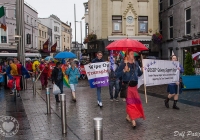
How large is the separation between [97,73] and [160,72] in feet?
7.43

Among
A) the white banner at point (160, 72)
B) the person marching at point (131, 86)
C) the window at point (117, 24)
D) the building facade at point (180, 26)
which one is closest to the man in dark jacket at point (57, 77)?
the white banner at point (160, 72)

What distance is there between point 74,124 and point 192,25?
1485cm

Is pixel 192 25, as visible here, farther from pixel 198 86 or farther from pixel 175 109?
pixel 175 109

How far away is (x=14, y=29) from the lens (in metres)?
44.7

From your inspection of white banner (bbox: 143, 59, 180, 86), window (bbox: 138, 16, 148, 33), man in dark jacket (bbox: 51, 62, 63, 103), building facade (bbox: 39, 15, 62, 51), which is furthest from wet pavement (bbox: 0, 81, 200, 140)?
building facade (bbox: 39, 15, 62, 51)

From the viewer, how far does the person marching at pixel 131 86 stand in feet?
23.0

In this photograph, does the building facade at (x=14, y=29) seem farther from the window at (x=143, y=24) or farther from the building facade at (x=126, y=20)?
the window at (x=143, y=24)

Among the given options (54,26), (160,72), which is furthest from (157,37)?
(54,26)

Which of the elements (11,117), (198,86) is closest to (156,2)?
(198,86)

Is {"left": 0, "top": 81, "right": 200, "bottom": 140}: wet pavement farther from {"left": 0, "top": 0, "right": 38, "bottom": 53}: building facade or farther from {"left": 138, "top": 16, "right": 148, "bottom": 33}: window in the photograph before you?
{"left": 0, "top": 0, "right": 38, "bottom": 53}: building facade

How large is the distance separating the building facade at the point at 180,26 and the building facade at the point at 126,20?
0.94m

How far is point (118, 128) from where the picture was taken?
694 centimetres

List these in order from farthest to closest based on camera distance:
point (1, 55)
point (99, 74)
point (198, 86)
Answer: point (1, 55), point (198, 86), point (99, 74)

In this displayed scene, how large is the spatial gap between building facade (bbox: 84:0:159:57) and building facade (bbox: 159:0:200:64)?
940 mm
